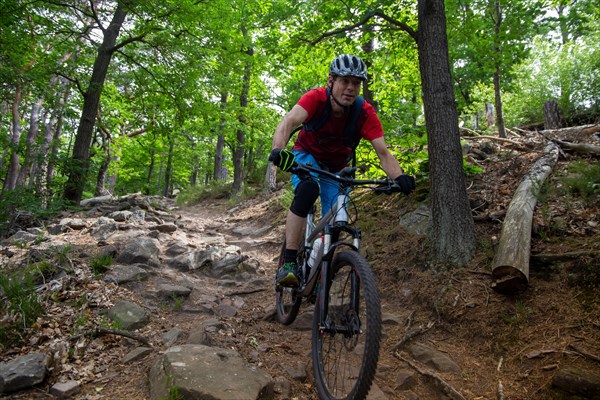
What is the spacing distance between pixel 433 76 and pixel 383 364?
11.7ft

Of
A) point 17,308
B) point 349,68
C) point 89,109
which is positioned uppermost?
point 89,109

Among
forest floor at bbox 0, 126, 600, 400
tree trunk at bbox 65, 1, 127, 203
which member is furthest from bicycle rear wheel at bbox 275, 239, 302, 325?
tree trunk at bbox 65, 1, 127, 203

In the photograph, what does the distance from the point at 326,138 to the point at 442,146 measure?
5.80 feet

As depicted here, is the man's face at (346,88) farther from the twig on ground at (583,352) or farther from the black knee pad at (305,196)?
the twig on ground at (583,352)

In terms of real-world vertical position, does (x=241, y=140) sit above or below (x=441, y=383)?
above

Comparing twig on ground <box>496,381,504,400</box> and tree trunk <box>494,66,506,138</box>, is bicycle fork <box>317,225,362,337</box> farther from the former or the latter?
tree trunk <box>494,66,506,138</box>

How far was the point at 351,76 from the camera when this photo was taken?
338 cm

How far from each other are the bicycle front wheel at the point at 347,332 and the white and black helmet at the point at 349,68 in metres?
1.71

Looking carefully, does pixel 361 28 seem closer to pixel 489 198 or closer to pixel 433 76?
pixel 433 76

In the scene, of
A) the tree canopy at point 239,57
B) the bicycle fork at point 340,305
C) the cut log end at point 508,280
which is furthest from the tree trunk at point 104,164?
the cut log end at point 508,280

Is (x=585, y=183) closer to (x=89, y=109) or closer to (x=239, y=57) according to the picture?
(x=239, y=57)

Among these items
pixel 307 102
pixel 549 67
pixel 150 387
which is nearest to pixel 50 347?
pixel 150 387

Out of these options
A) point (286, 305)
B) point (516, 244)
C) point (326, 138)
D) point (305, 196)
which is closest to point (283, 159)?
point (305, 196)

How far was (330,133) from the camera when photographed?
3.76 meters
